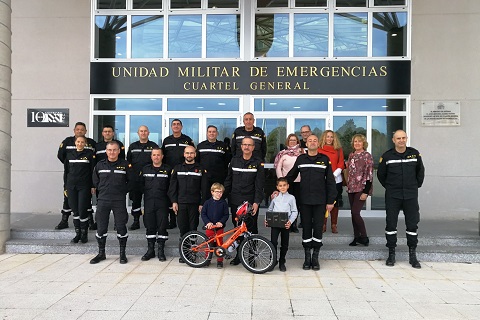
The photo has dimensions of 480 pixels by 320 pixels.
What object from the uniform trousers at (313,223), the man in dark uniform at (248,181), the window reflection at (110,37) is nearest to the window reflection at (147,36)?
the window reflection at (110,37)

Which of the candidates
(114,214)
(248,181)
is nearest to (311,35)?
(248,181)

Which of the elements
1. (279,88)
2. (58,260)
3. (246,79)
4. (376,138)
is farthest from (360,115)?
(58,260)

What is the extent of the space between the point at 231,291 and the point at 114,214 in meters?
2.25

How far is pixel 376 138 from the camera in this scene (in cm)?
857

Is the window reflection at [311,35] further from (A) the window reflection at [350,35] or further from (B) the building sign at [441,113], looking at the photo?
(B) the building sign at [441,113]

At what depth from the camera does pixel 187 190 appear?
560 cm

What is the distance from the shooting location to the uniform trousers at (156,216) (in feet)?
18.7

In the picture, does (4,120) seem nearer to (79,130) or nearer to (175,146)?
(79,130)

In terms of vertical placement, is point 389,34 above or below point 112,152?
above

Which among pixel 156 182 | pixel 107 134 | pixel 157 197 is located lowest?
pixel 157 197

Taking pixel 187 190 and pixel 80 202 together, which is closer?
A: pixel 187 190

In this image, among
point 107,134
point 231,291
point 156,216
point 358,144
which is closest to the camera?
point 231,291

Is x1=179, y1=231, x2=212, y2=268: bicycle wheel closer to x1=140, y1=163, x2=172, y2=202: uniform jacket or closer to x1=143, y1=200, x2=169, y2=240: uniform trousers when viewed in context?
x1=143, y1=200, x2=169, y2=240: uniform trousers

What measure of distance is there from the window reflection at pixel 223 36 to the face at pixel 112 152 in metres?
4.00
